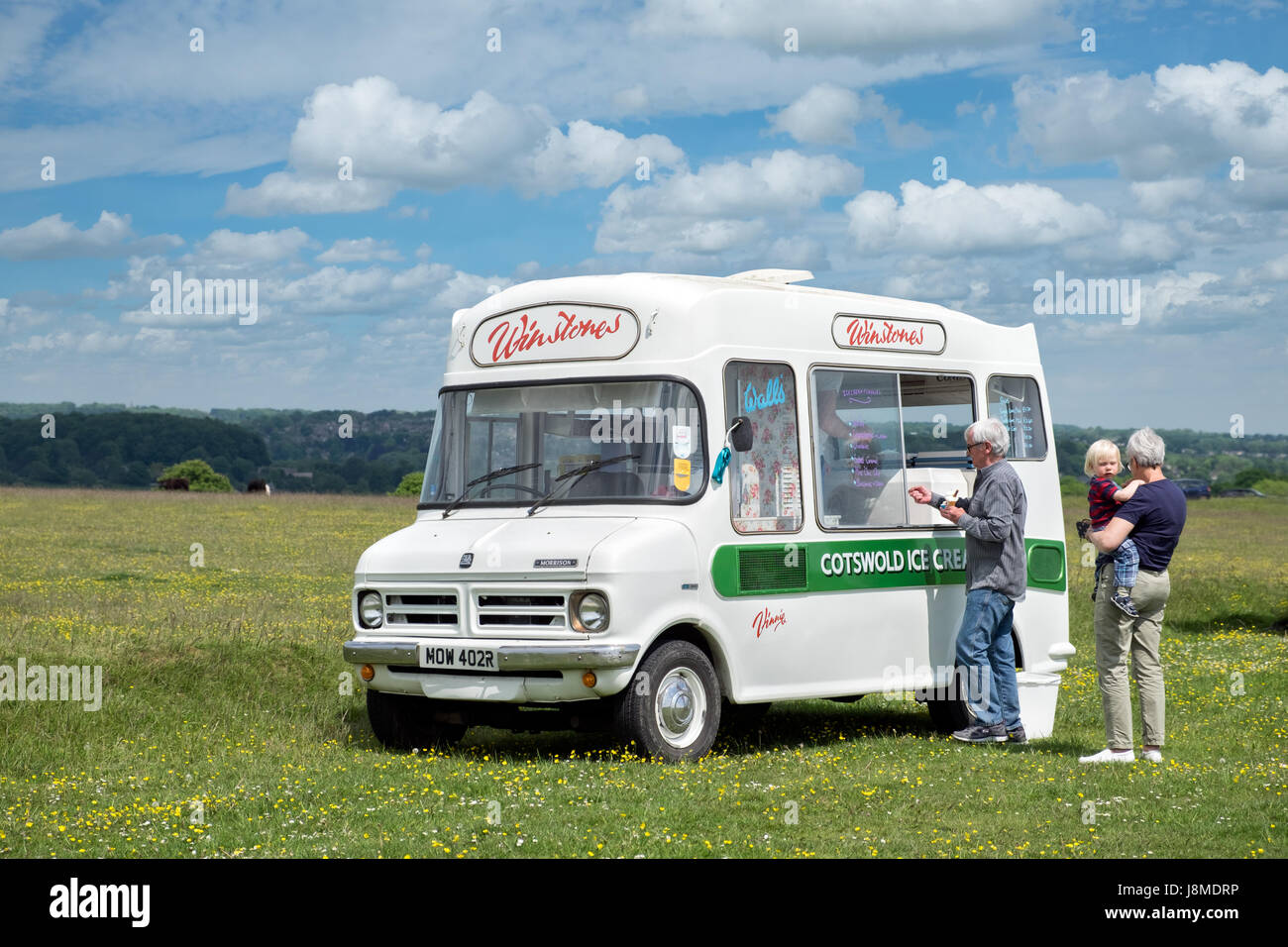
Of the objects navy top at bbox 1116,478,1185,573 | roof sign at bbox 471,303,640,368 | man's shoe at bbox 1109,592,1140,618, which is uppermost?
roof sign at bbox 471,303,640,368

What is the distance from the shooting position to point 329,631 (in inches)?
624

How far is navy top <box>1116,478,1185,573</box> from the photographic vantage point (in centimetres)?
984

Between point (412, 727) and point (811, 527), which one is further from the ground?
point (811, 527)

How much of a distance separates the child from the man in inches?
34.9

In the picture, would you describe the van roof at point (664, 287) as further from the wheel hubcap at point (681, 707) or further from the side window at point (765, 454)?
the wheel hubcap at point (681, 707)

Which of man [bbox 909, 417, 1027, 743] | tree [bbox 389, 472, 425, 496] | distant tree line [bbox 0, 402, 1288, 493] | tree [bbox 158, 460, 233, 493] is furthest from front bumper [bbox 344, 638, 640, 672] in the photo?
tree [bbox 158, 460, 233, 493]

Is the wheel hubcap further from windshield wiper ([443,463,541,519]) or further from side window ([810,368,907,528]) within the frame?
windshield wiper ([443,463,541,519])

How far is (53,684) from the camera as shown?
12078 mm

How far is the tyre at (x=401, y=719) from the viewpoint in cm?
1084

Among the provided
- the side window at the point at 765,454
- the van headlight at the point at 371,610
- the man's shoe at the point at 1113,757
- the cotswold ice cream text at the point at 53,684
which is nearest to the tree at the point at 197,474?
the cotswold ice cream text at the point at 53,684
